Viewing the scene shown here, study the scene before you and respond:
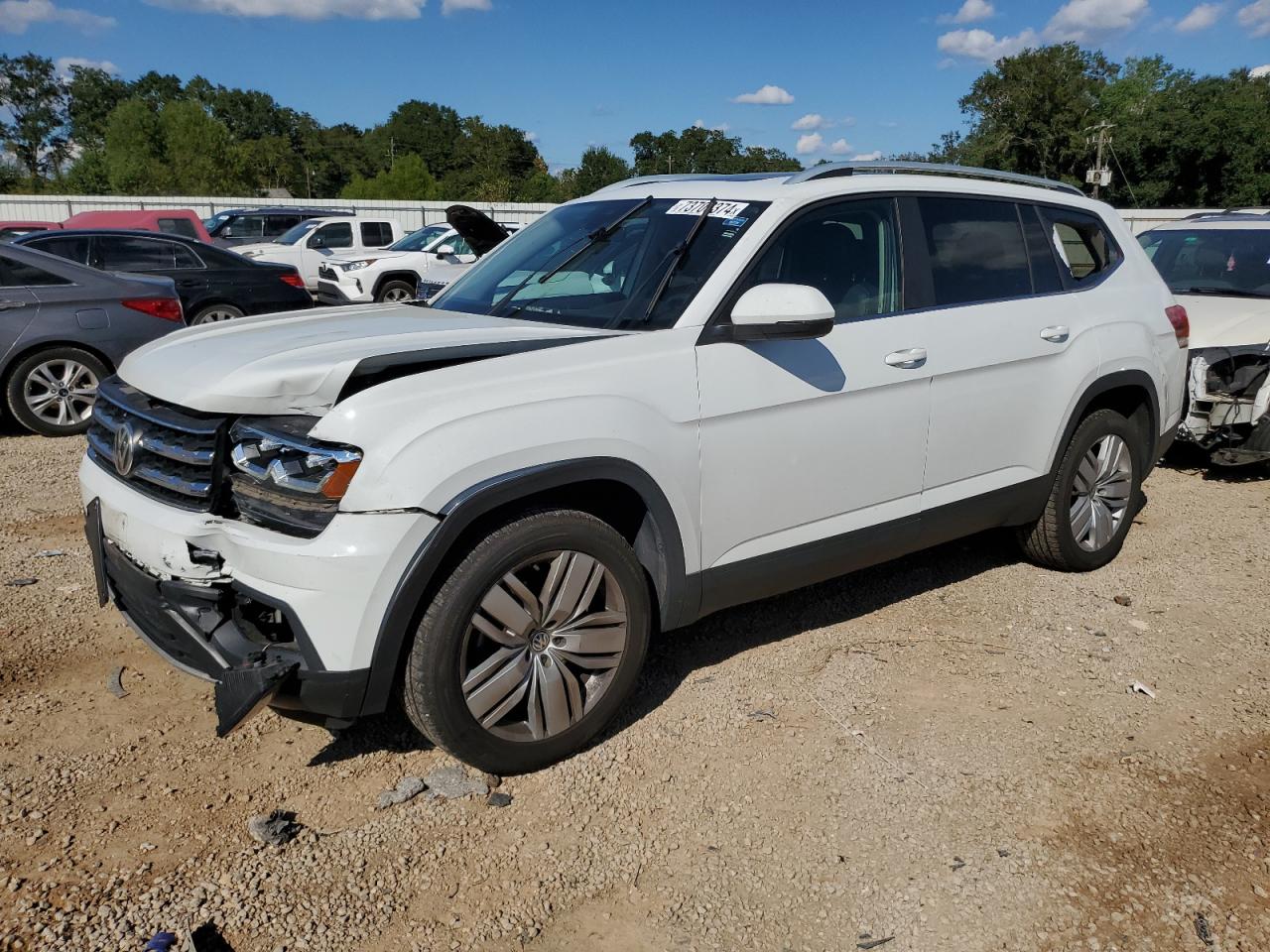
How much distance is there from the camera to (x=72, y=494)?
6180 mm

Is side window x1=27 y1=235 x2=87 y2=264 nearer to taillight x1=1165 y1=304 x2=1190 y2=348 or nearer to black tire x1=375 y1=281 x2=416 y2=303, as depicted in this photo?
black tire x1=375 y1=281 x2=416 y2=303

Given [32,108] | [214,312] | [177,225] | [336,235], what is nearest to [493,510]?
[214,312]

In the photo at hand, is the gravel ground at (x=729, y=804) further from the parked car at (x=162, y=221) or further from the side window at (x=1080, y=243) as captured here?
the parked car at (x=162, y=221)

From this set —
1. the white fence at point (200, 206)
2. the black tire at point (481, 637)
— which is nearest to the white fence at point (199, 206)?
the white fence at point (200, 206)

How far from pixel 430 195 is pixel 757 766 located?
176 feet

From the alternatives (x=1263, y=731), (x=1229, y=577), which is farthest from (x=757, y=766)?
(x=1229, y=577)

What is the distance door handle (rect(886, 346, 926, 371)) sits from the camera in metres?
3.77

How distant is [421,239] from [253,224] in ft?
22.9

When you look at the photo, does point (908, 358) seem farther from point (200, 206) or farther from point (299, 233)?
point (200, 206)

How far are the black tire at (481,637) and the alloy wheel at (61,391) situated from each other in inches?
248

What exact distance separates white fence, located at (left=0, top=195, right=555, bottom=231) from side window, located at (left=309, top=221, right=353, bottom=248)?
11089 mm

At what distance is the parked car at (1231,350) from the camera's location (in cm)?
655

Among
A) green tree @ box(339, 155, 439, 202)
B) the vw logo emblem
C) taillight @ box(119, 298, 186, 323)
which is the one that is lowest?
the vw logo emblem

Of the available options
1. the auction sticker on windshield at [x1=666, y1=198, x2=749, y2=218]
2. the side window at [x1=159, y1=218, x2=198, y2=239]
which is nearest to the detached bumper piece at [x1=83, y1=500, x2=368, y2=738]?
the auction sticker on windshield at [x1=666, y1=198, x2=749, y2=218]
